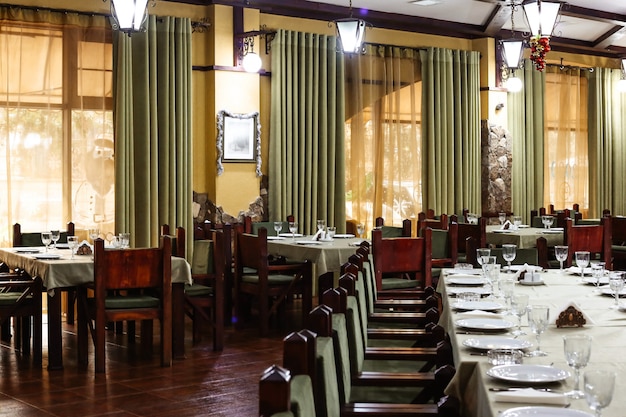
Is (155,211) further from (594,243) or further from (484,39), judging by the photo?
(484,39)

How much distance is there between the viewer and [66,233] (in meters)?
8.02

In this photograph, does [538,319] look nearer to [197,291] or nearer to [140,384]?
[140,384]

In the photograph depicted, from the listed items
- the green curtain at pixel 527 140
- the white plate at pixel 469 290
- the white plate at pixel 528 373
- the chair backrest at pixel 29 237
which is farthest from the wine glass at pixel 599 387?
the green curtain at pixel 527 140

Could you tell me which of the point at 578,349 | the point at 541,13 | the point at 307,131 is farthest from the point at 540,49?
the point at 578,349

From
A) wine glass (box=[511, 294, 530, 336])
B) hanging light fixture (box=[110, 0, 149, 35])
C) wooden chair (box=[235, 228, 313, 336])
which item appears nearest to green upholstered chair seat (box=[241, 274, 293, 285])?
wooden chair (box=[235, 228, 313, 336])

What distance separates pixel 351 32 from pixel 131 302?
3476 millimetres

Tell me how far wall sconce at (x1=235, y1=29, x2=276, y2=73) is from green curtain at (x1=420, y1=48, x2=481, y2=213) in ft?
8.37

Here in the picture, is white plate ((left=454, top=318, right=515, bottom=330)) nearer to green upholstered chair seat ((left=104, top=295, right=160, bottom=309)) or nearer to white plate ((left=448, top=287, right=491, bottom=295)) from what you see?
white plate ((left=448, top=287, right=491, bottom=295))

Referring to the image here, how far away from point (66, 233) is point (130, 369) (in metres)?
2.25

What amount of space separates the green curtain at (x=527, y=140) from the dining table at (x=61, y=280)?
715 centimetres

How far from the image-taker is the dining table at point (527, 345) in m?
2.47

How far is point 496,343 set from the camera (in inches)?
128

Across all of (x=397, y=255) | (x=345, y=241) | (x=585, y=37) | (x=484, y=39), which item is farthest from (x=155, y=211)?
(x=585, y=37)

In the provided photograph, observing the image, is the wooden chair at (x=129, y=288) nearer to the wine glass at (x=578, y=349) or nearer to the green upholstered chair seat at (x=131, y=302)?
the green upholstered chair seat at (x=131, y=302)
